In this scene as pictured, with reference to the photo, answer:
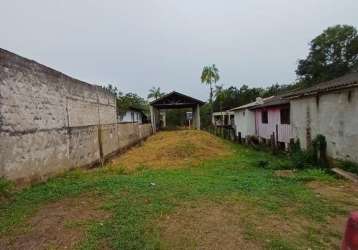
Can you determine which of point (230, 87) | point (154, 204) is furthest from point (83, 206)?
point (230, 87)

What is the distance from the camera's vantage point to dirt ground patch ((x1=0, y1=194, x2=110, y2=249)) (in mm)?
3758

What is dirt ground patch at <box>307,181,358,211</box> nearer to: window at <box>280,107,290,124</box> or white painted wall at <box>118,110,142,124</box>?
window at <box>280,107,290,124</box>

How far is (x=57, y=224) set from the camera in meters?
4.41

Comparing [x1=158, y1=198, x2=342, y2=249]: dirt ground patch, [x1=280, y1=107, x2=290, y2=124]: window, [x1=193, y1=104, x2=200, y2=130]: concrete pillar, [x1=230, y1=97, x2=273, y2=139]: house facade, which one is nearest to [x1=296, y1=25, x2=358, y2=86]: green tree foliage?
[x1=230, y1=97, x2=273, y2=139]: house facade

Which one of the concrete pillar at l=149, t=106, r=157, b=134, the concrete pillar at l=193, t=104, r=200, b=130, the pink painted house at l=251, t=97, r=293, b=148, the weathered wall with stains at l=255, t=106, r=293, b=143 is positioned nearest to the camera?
the weathered wall with stains at l=255, t=106, r=293, b=143

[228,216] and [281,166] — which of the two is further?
[281,166]

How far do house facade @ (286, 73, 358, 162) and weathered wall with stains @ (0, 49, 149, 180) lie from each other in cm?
863

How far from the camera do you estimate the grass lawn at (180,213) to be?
12.5 feet

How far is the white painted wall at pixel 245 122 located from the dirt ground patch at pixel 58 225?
54.9 feet

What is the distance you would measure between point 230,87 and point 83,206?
3601 cm

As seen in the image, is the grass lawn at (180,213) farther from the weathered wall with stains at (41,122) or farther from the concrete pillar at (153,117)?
the concrete pillar at (153,117)

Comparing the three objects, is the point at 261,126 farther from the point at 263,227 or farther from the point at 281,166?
the point at 263,227

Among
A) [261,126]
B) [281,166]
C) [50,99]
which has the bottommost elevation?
[281,166]

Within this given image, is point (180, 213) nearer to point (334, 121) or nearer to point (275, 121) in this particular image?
point (334, 121)
